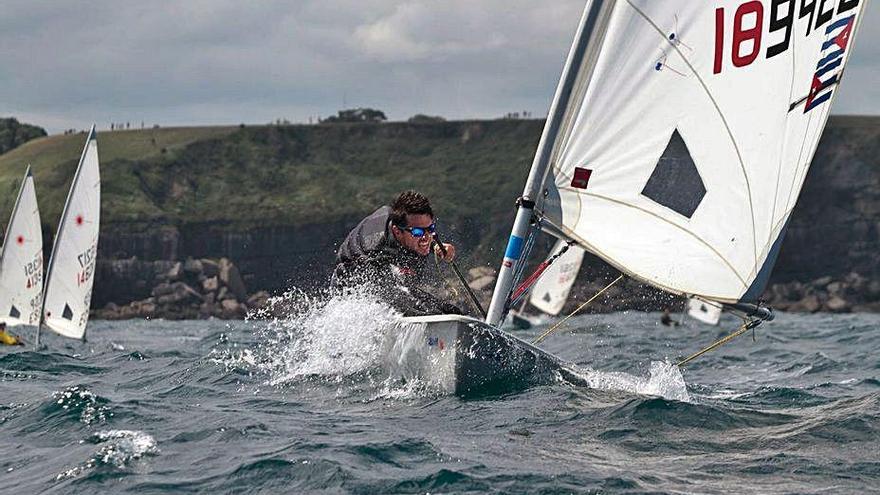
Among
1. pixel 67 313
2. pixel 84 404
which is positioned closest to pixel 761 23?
pixel 84 404

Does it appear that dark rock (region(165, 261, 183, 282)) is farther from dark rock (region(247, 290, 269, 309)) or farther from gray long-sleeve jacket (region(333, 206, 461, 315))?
gray long-sleeve jacket (region(333, 206, 461, 315))

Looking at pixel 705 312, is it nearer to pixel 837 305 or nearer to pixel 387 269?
pixel 387 269

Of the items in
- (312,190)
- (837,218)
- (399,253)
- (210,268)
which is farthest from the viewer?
(312,190)

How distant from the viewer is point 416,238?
449 inches

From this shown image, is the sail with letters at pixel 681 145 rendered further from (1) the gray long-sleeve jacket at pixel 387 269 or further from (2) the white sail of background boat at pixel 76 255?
(2) the white sail of background boat at pixel 76 255

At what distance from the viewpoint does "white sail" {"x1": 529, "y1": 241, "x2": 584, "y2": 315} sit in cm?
4425

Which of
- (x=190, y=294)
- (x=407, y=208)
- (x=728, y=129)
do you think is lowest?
(x=190, y=294)

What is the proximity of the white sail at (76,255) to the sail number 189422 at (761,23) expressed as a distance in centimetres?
1930

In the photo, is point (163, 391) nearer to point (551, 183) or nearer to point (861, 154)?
point (551, 183)

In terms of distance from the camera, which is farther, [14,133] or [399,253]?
[14,133]

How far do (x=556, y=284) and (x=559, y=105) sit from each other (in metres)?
35.8

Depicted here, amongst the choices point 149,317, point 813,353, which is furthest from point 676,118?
point 149,317

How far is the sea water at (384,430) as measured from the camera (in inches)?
292

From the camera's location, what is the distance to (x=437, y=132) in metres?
134
